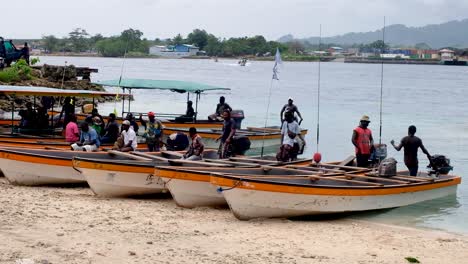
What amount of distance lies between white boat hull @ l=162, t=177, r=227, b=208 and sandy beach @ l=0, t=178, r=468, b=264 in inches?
6.9

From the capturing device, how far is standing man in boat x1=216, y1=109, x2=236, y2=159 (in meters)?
17.8

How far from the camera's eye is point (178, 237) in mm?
12922

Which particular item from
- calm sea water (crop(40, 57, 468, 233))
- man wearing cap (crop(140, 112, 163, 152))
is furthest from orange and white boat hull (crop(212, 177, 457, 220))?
man wearing cap (crop(140, 112, 163, 152))

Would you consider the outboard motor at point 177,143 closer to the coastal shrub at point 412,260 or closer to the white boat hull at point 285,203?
the white boat hull at point 285,203

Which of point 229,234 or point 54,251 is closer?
point 54,251

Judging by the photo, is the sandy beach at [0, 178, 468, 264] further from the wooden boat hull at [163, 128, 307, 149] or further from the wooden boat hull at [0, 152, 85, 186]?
the wooden boat hull at [163, 128, 307, 149]

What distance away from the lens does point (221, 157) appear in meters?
18.3

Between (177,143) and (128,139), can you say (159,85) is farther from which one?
(128,139)

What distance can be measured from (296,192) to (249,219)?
3.33 ft

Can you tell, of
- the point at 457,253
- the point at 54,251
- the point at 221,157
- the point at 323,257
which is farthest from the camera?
the point at 221,157

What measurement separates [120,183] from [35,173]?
216 centimetres

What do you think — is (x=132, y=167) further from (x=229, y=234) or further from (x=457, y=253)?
(x=457, y=253)

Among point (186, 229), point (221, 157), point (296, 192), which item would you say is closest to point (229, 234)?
point (186, 229)

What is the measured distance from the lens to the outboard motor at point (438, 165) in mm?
18875
